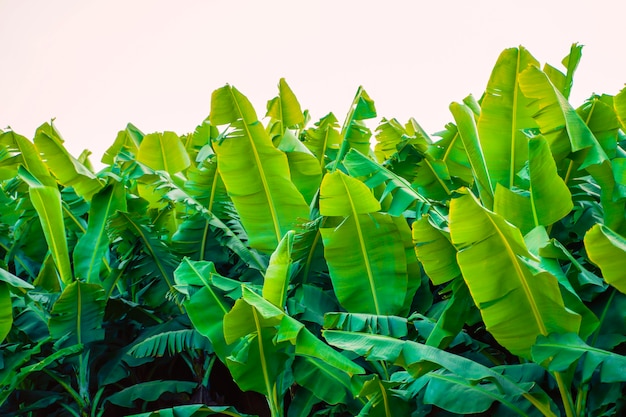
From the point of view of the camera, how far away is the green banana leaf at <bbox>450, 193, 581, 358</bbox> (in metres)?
2.34

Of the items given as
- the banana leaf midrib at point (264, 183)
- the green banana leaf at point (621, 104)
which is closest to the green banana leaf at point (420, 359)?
the banana leaf midrib at point (264, 183)

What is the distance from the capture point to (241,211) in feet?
11.6

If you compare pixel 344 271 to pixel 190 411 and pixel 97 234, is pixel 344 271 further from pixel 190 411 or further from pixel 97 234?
pixel 97 234

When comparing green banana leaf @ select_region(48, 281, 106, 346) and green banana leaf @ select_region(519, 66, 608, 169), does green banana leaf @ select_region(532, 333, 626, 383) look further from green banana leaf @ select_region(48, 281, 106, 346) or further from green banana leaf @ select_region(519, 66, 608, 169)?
green banana leaf @ select_region(48, 281, 106, 346)

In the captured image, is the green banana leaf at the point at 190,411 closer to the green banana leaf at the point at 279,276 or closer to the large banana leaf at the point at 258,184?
the green banana leaf at the point at 279,276

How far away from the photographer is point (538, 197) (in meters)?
2.88

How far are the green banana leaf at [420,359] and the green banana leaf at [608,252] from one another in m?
0.60

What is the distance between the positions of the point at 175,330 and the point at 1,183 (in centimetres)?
254

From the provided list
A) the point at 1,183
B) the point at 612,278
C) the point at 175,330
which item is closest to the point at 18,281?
the point at 175,330

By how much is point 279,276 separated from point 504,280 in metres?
0.96

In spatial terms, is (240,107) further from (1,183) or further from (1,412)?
(1,183)

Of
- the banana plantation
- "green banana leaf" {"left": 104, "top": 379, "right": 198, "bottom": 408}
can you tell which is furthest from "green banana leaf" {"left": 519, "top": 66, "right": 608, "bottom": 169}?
"green banana leaf" {"left": 104, "top": 379, "right": 198, "bottom": 408}

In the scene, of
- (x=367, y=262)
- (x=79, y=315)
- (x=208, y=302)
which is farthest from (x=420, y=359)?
(x=79, y=315)

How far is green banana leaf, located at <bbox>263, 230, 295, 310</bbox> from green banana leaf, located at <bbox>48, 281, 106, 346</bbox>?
1137 millimetres
